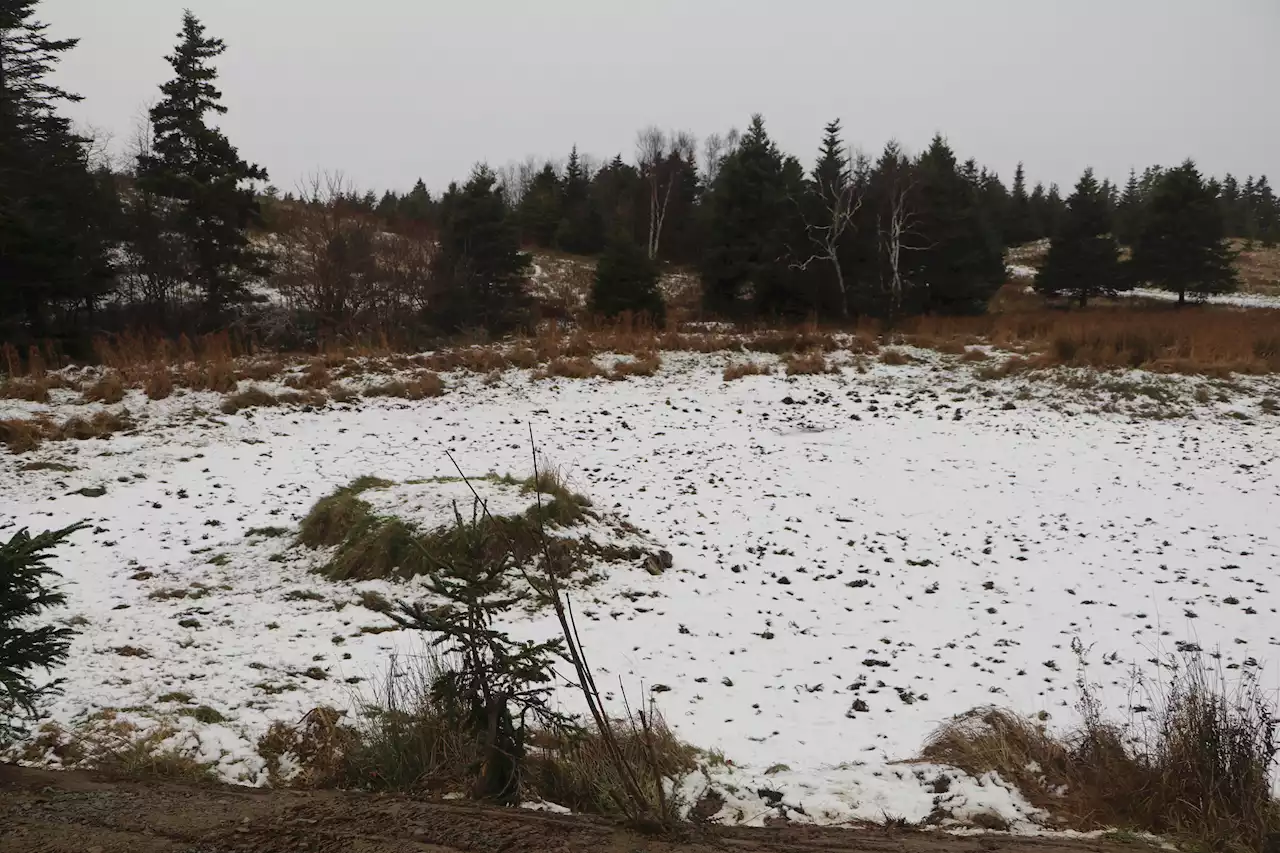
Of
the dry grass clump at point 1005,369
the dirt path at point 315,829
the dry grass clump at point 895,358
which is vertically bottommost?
the dirt path at point 315,829

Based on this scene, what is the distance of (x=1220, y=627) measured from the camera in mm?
5160

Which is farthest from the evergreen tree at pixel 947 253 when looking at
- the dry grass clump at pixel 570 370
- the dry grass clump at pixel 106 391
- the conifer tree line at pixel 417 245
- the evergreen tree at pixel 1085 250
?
the dry grass clump at pixel 106 391

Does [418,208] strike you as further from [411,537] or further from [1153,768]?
[1153,768]

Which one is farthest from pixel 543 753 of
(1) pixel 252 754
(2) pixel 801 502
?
(2) pixel 801 502

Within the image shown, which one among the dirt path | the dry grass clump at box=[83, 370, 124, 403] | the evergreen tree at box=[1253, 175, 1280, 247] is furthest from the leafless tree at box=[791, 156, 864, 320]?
the evergreen tree at box=[1253, 175, 1280, 247]

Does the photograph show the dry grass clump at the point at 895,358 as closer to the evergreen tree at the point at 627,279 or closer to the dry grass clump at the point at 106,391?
the evergreen tree at the point at 627,279

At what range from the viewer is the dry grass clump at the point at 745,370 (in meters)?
14.6

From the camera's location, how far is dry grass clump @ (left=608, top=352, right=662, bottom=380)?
14648 millimetres

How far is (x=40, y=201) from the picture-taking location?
1572cm

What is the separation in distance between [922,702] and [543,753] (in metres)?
2.53

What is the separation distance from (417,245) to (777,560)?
20638mm

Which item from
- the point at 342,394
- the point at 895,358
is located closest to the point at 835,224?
the point at 895,358

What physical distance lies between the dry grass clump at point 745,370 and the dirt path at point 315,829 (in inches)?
477

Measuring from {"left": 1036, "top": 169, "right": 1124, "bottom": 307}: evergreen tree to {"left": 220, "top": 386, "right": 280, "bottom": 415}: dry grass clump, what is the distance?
31.3m
